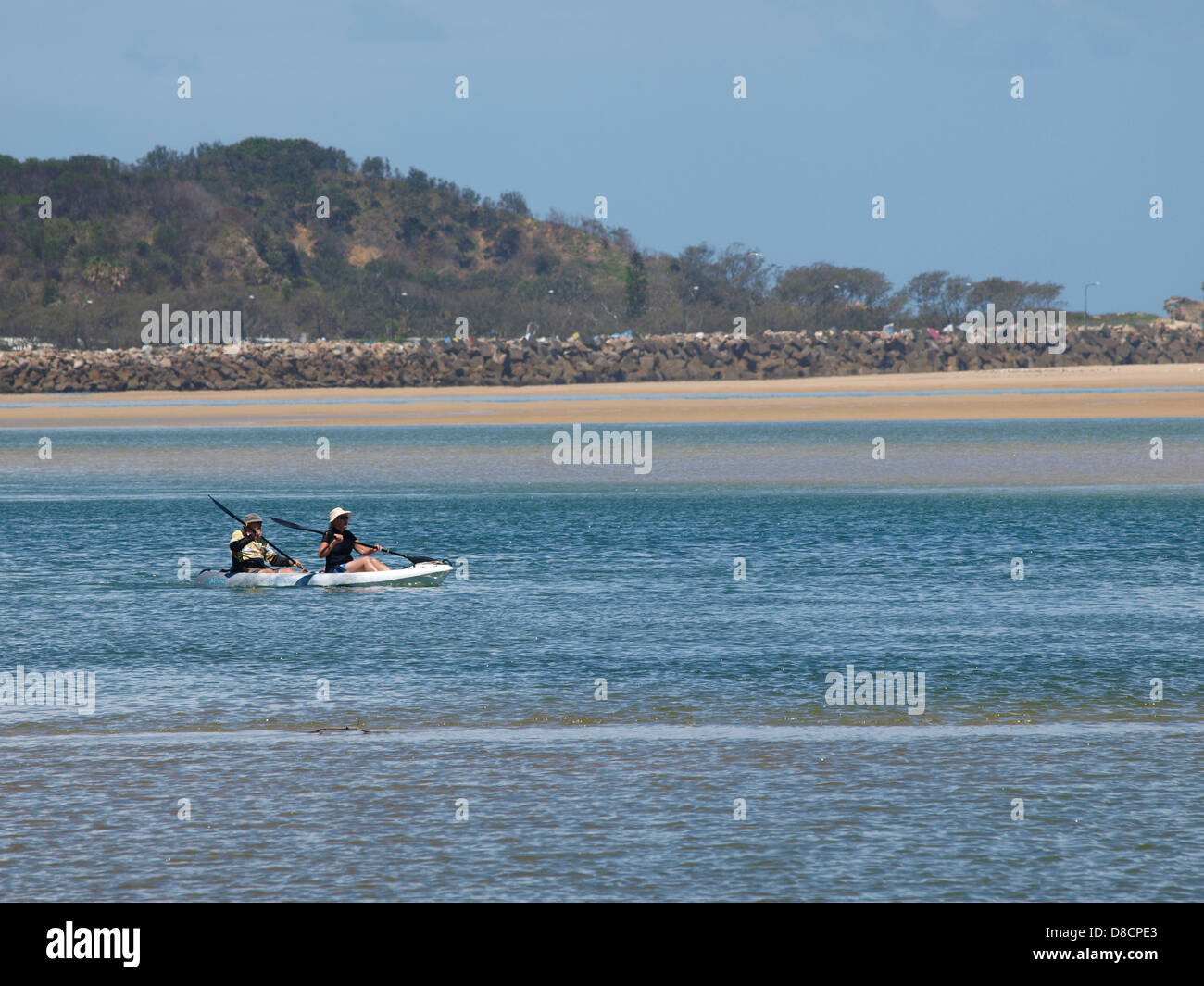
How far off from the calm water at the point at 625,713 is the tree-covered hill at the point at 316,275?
10407cm

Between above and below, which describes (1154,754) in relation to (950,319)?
below

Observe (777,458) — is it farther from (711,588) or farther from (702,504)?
(711,588)

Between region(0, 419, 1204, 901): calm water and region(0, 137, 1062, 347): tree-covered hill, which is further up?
region(0, 137, 1062, 347): tree-covered hill

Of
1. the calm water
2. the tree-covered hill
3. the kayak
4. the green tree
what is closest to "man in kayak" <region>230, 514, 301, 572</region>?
the kayak

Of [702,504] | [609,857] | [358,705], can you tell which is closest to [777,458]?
[702,504]

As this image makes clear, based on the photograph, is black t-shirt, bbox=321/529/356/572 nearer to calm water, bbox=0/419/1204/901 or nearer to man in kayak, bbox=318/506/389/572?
man in kayak, bbox=318/506/389/572

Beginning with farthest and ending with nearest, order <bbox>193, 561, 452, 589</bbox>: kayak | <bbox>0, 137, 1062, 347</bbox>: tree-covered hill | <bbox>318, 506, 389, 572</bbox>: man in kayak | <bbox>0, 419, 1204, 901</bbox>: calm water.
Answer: <bbox>0, 137, 1062, 347</bbox>: tree-covered hill, <bbox>318, 506, 389, 572</bbox>: man in kayak, <bbox>193, 561, 452, 589</bbox>: kayak, <bbox>0, 419, 1204, 901</bbox>: calm water

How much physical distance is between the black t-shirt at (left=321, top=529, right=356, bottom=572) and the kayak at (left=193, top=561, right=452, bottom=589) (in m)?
0.20

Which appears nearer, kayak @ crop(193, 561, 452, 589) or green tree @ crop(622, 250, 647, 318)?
kayak @ crop(193, 561, 452, 589)

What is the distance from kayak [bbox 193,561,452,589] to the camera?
19250 millimetres

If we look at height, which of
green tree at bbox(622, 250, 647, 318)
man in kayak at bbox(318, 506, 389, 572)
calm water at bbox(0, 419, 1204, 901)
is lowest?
calm water at bbox(0, 419, 1204, 901)

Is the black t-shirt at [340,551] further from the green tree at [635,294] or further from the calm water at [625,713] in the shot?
the green tree at [635,294]

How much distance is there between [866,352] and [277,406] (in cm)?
4252
